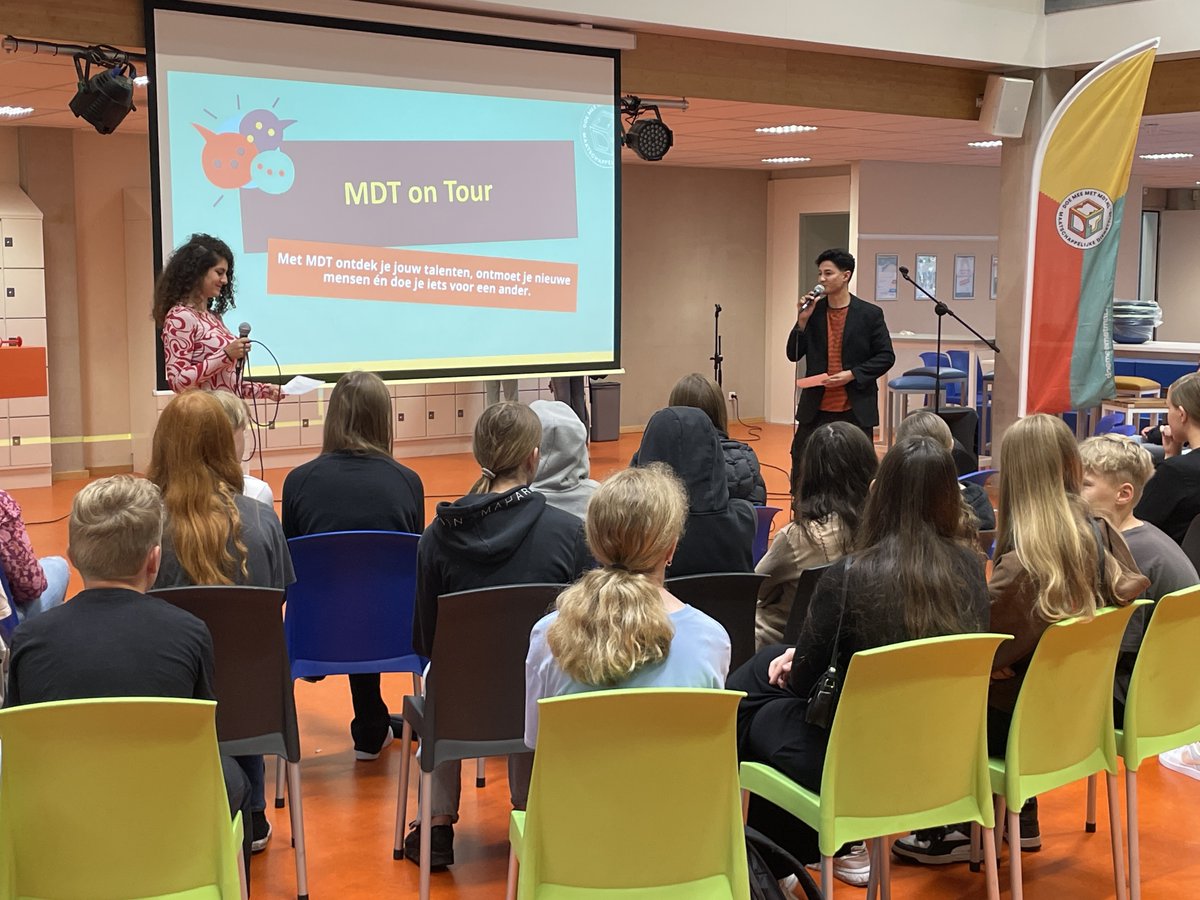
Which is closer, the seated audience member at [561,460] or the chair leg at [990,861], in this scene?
the chair leg at [990,861]

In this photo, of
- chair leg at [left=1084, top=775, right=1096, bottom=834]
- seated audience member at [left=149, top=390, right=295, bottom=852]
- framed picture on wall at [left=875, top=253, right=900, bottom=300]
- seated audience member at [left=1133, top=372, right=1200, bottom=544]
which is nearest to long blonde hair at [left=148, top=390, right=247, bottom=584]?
seated audience member at [left=149, top=390, right=295, bottom=852]

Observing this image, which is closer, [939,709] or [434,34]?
[939,709]

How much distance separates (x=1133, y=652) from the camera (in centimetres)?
323

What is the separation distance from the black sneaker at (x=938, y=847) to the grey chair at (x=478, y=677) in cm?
117

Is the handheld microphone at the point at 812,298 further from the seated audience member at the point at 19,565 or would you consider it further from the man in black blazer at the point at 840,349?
the seated audience member at the point at 19,565

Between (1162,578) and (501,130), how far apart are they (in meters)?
4.01

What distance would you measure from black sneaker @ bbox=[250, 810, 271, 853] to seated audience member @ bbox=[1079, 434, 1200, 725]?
7.45 feet

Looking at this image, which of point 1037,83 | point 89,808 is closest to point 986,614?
point 89,808

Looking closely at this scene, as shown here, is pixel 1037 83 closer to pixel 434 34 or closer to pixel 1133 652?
pixel 434 34

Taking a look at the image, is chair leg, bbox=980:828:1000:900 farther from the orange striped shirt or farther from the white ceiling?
the white ceiling

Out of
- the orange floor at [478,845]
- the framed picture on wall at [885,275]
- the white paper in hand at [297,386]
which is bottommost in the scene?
the orange floor at [478,845]

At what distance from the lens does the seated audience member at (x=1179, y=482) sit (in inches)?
163

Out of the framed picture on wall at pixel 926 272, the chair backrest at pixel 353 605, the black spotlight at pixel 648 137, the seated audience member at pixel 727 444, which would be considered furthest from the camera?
the framed picture on wall at pixel 926 272

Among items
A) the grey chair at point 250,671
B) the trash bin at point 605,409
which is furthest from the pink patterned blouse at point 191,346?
the trash bin at point 605,409
